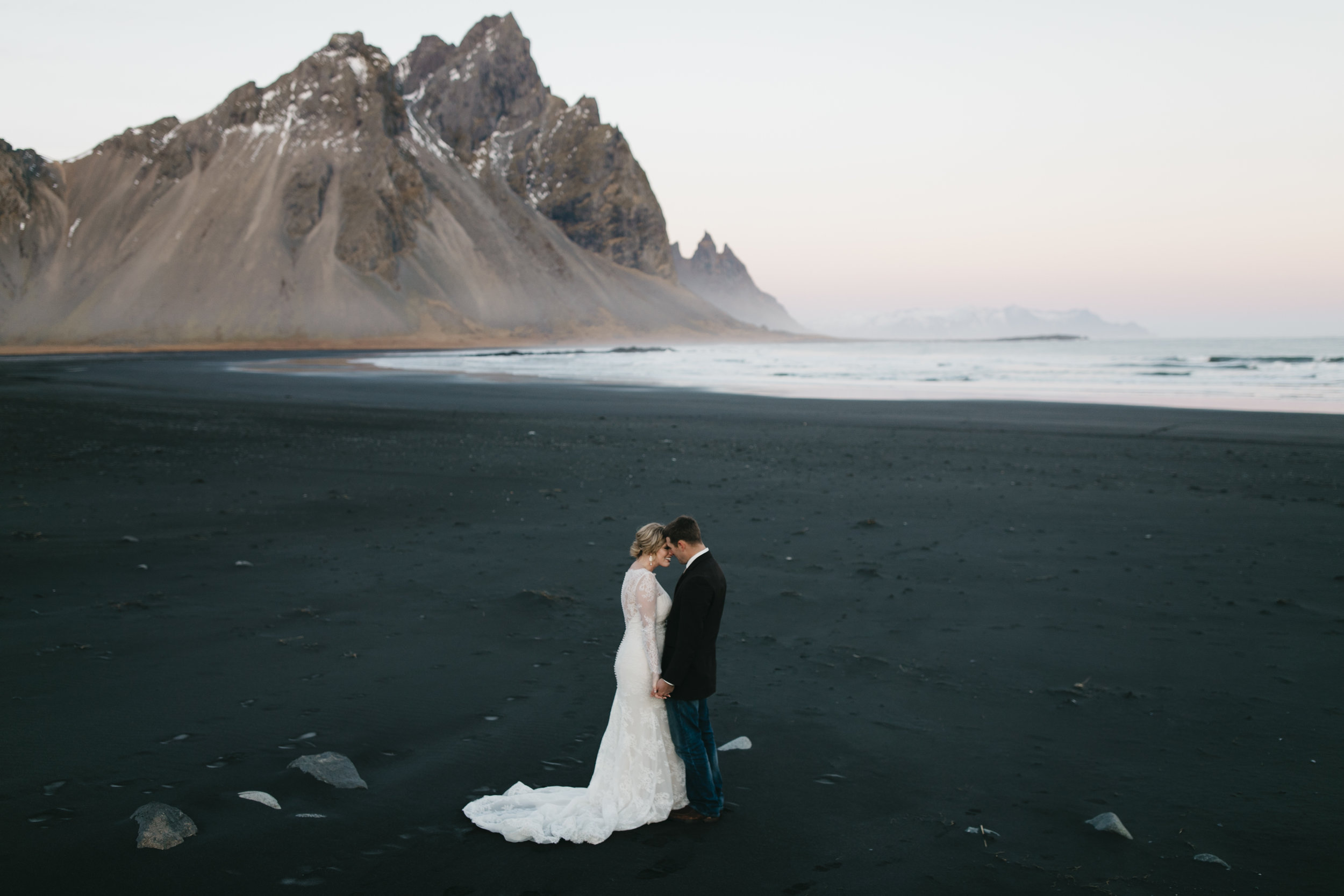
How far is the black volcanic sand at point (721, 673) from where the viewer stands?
13.8 ft

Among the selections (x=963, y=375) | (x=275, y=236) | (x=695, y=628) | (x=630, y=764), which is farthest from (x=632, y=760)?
(x=275, y=236)

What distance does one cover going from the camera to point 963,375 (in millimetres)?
49281

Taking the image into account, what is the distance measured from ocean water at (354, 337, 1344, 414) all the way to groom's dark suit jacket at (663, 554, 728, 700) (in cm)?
2918

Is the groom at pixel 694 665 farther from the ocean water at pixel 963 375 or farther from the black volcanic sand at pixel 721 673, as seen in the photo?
the ocean water at pixel 963 375

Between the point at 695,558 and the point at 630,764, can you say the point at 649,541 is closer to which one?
the point at 695,558

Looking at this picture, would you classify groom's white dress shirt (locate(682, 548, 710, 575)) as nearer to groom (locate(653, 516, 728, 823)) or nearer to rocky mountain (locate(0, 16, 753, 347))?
groom (locate(653, 516, 728, 823))

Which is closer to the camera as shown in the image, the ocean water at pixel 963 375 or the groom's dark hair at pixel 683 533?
the groom's dark hair at pixel 683 533

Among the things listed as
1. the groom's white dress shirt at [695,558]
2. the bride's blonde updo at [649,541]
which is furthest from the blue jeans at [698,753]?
the bride's blonde updo at [649,541]

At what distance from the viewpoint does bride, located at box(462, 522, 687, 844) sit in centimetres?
438

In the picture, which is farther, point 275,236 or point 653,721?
point 275,236

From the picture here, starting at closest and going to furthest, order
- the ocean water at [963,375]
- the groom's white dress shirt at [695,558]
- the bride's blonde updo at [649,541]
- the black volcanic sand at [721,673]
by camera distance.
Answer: the black volcanic sand at [721,673] < the bride's blonde updo at [649,541] < the groom's white dress shirt at [695,558] < the ocean water at [963,375]

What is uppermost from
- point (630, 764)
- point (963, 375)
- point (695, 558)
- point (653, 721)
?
point (963, 375)

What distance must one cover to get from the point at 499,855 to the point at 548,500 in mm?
9095

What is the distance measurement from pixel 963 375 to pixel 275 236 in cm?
11127
